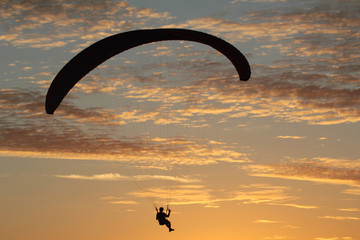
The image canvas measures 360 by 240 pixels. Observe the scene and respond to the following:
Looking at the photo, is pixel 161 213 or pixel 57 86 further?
pixel 161 213

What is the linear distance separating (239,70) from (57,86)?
9.03 m

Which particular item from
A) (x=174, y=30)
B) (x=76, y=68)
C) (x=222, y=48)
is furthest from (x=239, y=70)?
(x=76, y=68)

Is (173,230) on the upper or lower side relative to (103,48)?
lower

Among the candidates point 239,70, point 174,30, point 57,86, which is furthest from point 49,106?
point 239,70

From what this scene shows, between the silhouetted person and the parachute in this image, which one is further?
the silhouetted person

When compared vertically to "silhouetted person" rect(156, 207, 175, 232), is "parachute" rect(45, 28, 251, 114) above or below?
above

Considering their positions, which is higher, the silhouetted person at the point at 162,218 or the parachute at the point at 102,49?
the parachute at the point at 102,49

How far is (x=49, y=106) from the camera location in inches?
1578

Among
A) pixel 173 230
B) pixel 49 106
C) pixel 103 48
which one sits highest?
pixel 103 48

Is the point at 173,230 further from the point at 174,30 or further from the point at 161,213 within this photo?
the point at 174,30

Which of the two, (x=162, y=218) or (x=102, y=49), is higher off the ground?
(x=102, y=49)

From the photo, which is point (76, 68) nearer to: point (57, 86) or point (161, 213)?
point (57, 86)

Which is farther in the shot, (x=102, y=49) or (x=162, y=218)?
(x=162, y=218)

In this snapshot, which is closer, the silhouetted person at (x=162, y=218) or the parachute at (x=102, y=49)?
the parachute at (x=102, y=49)
